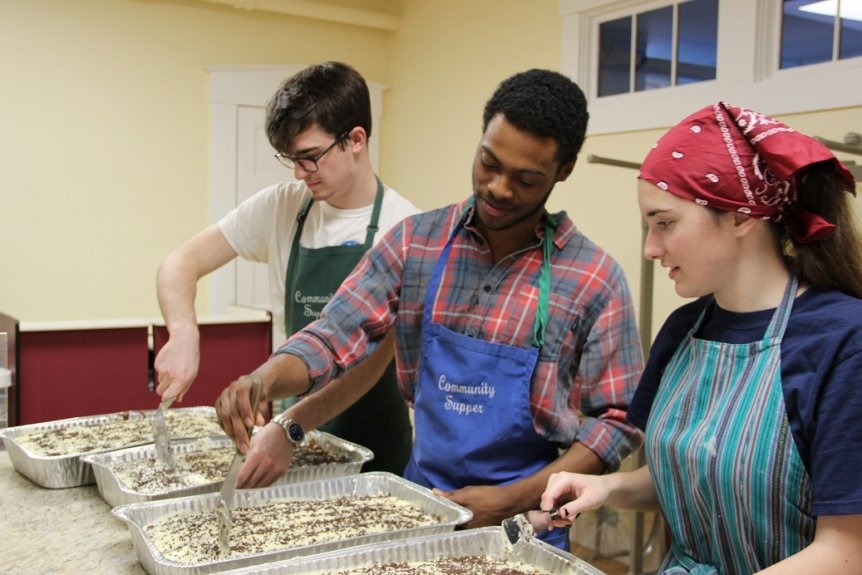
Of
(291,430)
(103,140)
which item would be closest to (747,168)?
(291,430)

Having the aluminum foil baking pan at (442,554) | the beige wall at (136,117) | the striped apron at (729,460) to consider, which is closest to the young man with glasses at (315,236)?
the aluminum foil baking pan at (442,554)

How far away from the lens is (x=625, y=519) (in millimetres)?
3910

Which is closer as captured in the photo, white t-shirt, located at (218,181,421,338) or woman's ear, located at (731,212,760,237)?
woman's ear, located at (731,212,760,237)

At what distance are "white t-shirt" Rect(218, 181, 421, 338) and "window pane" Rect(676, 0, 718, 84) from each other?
1908 millimetres

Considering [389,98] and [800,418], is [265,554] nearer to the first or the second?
[800,418]

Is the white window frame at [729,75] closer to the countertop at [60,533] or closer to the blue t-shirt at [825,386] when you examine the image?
the blue t-shirt at [825,386]

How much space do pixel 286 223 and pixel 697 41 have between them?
7.32 feet

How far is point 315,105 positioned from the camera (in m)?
2.05

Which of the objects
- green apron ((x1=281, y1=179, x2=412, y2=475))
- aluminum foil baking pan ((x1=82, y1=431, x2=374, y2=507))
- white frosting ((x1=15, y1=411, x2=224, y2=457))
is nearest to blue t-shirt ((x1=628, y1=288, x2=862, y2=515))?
aluminum foil baking pan ((x1=82, y1=431, x2=374, y2=507))

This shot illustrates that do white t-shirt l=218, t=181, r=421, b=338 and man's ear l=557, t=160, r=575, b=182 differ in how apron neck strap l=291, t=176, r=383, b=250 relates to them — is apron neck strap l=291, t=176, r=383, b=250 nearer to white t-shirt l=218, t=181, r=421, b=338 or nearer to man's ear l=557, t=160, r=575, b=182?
white t-shirt l=218, t=181, r=421, b=338

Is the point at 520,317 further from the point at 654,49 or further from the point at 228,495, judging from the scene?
the point at 654,49

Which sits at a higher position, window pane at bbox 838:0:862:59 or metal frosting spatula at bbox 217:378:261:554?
window pane at bbox 838:0:862:59

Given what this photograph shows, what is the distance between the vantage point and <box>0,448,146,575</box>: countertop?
1.40m

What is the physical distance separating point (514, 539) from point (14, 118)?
13.8ft
